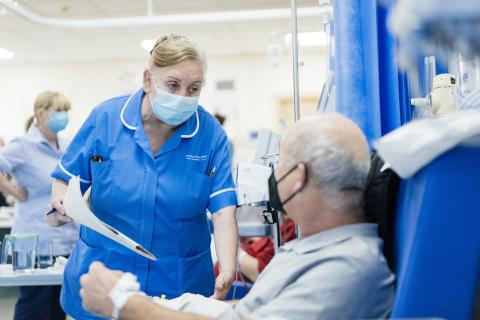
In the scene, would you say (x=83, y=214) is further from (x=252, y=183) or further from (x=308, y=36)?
(x=308, y=36)

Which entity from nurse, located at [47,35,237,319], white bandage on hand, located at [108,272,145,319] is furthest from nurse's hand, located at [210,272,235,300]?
white bandage on hand, located at [108,272,145,319]

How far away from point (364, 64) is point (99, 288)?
0.91 metres

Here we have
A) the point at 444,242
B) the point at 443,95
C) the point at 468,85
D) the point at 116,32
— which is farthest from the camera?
the point at 116,32

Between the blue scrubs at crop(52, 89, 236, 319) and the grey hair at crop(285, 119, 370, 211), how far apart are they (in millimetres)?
620

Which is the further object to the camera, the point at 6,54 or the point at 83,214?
the point at 6,54

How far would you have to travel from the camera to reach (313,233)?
1.14m

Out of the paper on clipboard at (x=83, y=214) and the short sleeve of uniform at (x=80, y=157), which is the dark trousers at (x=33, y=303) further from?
the paper on clipboard at (x=83, y=214)

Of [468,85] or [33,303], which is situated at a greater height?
[468,85]

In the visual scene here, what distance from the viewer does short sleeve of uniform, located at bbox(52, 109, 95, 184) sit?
167 cm

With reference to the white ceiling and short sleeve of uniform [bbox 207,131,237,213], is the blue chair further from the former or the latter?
the white ceiling

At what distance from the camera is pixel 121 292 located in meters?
1.11

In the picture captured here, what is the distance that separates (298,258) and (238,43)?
625 cm

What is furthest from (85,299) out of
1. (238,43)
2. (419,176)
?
(238,43)

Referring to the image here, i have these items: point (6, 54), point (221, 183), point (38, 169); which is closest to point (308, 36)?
point (38, 169)
